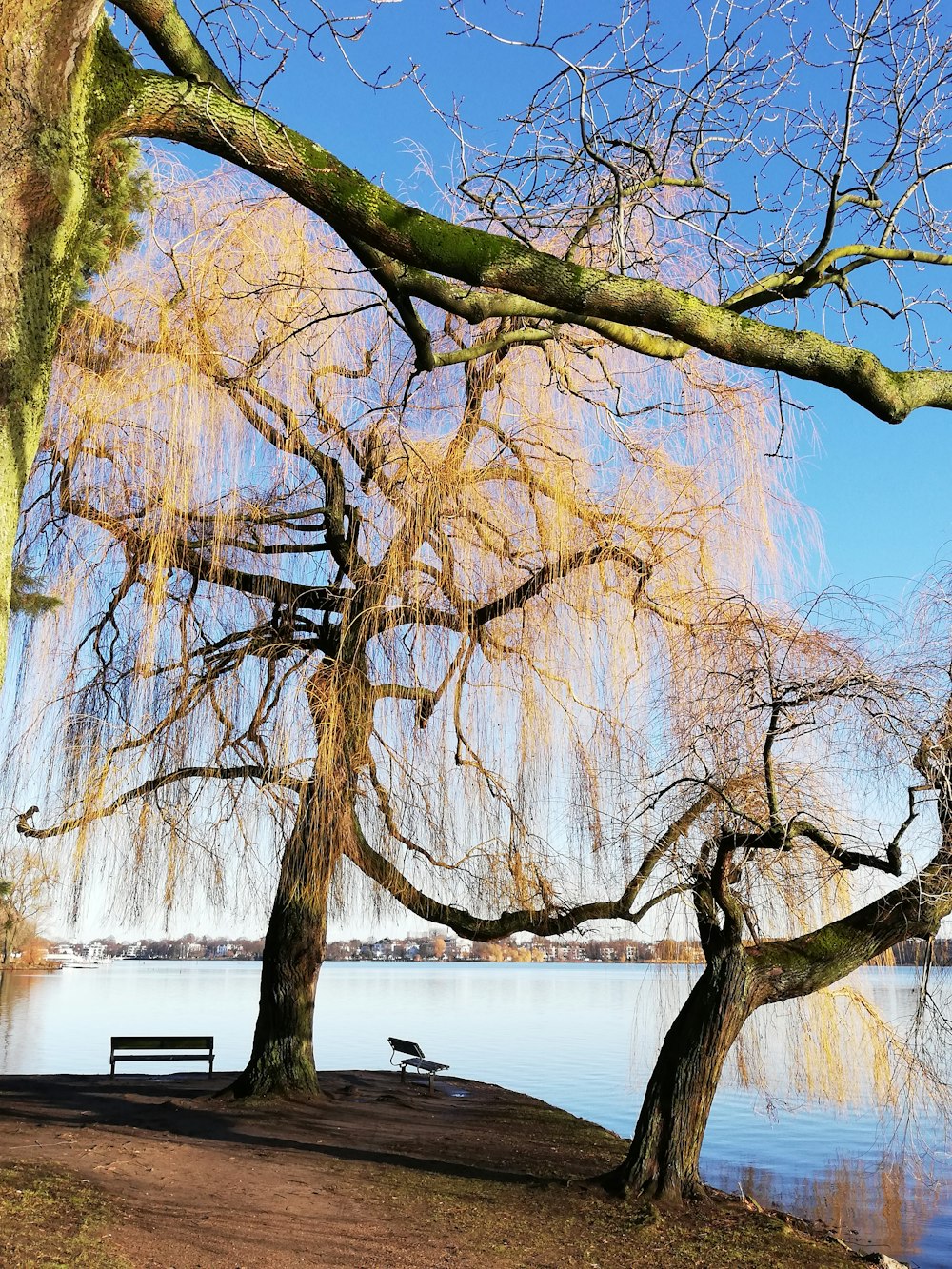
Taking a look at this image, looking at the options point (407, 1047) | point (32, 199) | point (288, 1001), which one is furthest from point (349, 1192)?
point (407, 1047)

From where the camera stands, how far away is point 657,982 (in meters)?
7.69

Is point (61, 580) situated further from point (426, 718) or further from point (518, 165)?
point (518, 165)

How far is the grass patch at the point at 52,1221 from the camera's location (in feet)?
14.6

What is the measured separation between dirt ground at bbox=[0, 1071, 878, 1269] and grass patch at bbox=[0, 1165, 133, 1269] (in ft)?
0.28

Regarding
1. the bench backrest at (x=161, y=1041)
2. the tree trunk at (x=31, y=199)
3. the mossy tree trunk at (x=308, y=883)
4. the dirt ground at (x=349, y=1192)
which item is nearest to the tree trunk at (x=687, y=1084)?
the dirt ground at (x=349, y=1192)

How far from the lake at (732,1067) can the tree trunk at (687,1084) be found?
29.5 inches

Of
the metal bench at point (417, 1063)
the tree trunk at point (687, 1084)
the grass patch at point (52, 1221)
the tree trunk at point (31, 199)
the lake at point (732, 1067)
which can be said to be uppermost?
the tree trunk at point (31, 199)

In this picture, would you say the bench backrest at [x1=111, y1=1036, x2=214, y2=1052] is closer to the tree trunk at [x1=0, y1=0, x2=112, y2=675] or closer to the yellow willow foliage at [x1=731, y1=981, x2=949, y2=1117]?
the yellow willow foliage at [x1=731, y1=981, x2=949, y2=1117]

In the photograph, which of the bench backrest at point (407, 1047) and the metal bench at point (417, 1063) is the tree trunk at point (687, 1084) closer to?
the metal bench at point (417, 1063)

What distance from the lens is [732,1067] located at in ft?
42.8

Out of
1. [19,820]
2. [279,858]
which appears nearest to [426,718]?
[279,858]

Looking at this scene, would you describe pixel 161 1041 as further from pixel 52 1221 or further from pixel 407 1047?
pixel 52 1221

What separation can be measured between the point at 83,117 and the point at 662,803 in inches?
179

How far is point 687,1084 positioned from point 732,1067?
24.4 feet
